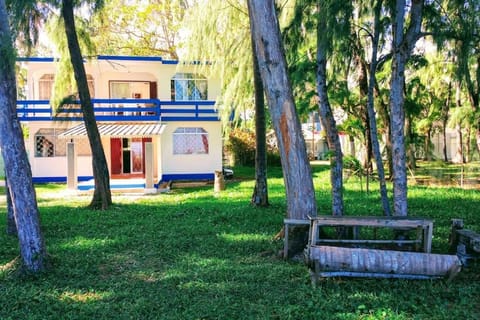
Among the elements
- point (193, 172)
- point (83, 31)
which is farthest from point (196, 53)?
point (193, 172)

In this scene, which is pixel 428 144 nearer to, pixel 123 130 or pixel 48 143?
pixel 123 130

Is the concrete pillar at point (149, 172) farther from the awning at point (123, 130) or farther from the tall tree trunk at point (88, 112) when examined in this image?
the tall tree trunk at point (88, 112)

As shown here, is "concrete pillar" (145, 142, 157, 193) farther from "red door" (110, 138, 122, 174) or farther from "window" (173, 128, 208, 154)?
"red door" (110, 138, 122, 174)

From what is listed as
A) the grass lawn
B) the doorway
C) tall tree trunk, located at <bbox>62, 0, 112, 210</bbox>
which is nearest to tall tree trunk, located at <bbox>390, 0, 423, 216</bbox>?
the grass lawn

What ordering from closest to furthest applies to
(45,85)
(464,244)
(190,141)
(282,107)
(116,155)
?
(464,244) < (282,107) < (45,85) < (190,141) < (116,155)

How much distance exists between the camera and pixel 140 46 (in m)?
24.2

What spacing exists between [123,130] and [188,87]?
3417 mm

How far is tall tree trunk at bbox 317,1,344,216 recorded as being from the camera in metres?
6.65


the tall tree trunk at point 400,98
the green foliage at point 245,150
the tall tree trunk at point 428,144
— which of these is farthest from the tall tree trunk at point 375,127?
the tall tree trunk at point 428,144

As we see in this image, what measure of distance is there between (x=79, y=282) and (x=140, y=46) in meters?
21.0

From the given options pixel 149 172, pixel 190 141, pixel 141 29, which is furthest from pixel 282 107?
pixel 141 29

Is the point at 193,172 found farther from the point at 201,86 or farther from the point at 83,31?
the point at 83,31

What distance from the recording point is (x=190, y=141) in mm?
18344

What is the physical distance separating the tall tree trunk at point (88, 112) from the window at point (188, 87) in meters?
6.99
